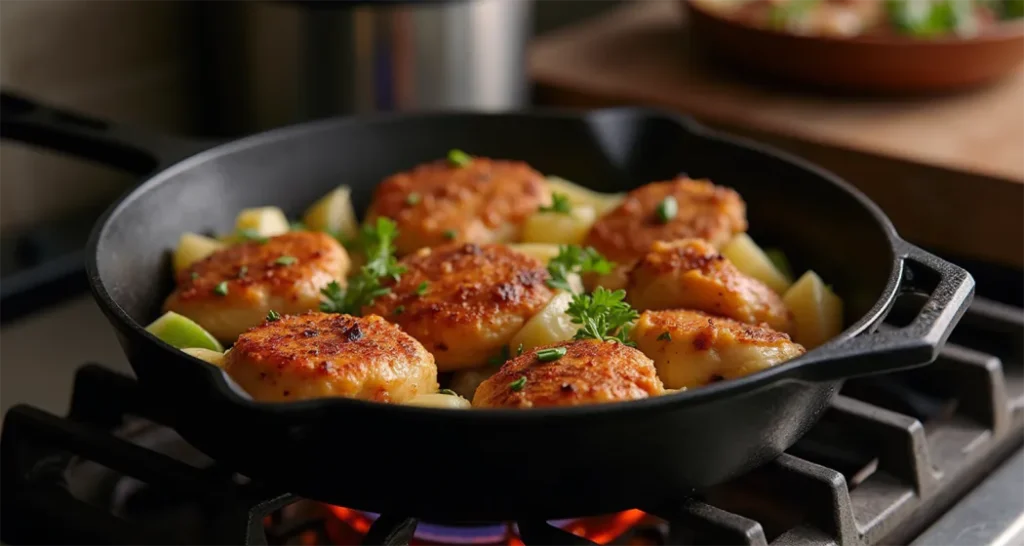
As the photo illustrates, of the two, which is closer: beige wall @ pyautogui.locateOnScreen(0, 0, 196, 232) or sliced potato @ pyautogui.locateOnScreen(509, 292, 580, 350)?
sliced potato @ pyautogui.locateOnScreen(509, 292, 580, 350)

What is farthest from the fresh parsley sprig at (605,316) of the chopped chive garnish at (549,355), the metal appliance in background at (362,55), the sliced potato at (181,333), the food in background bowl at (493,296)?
the metal appliance in background at (362,55)

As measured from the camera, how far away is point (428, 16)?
6.78 feet

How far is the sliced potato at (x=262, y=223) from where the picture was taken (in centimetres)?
160

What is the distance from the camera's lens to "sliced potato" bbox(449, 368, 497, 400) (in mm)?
1310

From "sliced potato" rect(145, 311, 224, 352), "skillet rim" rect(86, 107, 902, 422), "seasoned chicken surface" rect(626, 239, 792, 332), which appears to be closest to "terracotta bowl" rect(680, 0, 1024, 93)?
"skillet rim" rect(86, 107, 902, 422)

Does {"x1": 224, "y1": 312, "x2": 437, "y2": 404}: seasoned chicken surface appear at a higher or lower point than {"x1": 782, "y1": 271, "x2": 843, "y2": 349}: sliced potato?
higher

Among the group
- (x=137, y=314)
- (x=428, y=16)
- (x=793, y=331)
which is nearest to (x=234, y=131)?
(x=428, y=16)

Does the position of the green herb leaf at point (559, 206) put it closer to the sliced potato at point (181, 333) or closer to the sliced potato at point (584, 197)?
the sliced potato at point (584, 197)

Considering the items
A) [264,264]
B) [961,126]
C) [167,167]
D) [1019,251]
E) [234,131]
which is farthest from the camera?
[234,131]

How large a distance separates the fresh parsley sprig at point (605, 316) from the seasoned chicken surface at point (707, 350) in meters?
0.02

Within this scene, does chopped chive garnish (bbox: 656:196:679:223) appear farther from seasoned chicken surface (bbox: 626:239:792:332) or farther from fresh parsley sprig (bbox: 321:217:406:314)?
fresh parsley sprig (bbox: 321:217:406:314)

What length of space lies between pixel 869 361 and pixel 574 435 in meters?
0.28

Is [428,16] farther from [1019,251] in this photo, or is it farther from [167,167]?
[1019,251]

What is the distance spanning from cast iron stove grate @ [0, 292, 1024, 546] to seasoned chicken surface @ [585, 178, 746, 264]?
0.92 ft
